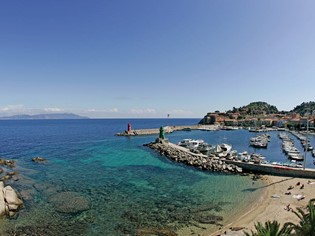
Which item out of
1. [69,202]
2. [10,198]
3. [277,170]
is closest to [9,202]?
[10,198]

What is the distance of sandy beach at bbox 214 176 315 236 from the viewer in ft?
72.6

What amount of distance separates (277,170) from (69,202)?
30.3 metres

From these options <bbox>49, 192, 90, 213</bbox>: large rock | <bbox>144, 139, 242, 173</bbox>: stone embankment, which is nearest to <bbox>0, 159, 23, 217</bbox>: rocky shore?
<bbox>49, 192, 90, 213</bbox>: large rock

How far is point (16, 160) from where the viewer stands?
175ft

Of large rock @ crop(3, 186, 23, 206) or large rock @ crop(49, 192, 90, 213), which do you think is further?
large rock @ crop(3, 186, 23, 206)

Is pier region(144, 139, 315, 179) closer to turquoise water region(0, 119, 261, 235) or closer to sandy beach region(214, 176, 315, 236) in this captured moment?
sandy beach region(214, 176, 315, 236)

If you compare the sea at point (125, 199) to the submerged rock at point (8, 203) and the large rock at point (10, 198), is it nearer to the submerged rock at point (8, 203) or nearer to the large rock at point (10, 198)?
the submerged rock at point (8, 203)

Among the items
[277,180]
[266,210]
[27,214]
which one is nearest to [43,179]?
[27,214]

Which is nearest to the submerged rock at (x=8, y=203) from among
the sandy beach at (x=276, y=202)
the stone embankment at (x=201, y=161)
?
the sandy beach at (x=276, y=202)

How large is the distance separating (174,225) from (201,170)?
22.3 meters

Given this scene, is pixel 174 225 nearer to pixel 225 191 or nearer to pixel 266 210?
pixel 266 210

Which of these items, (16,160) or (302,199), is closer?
(302,199)

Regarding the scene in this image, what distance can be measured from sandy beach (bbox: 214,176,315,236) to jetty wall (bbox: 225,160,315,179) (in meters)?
1.54

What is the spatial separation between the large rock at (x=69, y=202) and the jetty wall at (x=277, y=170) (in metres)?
27.1
